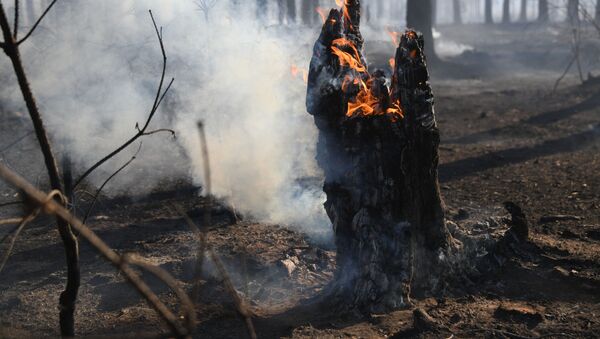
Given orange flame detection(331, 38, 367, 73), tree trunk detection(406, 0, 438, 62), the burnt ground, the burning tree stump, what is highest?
tree trunk detection(406, 0, 438, 62)

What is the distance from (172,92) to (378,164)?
453 centimetres

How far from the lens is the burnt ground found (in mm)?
3963

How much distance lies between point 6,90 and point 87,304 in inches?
257

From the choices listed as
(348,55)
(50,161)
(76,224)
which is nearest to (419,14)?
(348,55)

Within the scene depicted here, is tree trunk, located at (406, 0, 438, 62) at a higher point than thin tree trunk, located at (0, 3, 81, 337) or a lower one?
higher

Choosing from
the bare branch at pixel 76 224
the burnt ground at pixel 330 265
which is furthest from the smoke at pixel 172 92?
the bare branch at pixel 76 224

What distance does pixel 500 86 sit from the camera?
16969 mm

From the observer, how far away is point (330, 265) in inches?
200

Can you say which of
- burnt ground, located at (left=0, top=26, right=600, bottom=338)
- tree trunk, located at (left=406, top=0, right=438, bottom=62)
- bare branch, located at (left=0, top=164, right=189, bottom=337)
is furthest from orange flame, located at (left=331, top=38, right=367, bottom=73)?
tree trunk, located at (left=406, top=0, right=438, bottom=62)

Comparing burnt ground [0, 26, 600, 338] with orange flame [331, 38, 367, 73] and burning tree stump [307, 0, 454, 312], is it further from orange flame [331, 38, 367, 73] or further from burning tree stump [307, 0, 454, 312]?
orange flame [331, 38, 367, 73]

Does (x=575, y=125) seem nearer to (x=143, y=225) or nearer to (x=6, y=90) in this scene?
(x=143, y=225)

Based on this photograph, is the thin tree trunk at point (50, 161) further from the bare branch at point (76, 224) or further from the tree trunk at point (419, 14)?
the tree trunk at point (419, 14)

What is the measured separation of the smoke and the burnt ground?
788 mm

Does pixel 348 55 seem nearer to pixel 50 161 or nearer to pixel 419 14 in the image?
pixel 50 161
